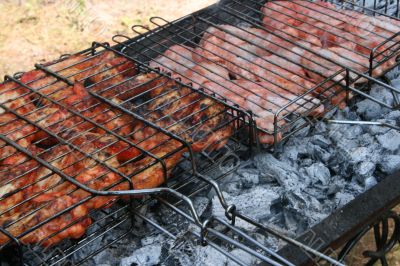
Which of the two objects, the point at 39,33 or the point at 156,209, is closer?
the point at 156,209

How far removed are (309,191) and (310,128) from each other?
481 millimetres

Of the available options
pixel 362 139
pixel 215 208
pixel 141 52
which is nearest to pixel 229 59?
pixel 141 52

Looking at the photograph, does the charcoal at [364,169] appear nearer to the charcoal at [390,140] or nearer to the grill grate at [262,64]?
the charcoal at [390,140]

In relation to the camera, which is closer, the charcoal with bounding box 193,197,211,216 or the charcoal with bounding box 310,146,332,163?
the charcoal with bounding box 193,197,211,216

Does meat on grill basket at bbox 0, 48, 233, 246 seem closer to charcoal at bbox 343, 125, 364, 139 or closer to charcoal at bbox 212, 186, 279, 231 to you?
charcoal at bbox 212, 186, 279, 231

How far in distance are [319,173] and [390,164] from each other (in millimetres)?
361

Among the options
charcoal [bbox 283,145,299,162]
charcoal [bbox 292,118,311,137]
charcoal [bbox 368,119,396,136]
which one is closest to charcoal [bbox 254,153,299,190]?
charcoal [bbox 283,145,299,162]

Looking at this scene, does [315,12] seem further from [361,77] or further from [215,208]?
[215,208]

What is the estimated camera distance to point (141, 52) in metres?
4.27

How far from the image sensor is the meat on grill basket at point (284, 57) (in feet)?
12.4

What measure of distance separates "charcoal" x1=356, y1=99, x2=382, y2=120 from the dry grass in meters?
3.00

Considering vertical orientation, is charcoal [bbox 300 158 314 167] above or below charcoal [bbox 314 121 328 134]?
below

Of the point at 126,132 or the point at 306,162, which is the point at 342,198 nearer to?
the point at 306,162

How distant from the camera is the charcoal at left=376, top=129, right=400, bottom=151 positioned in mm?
3666
